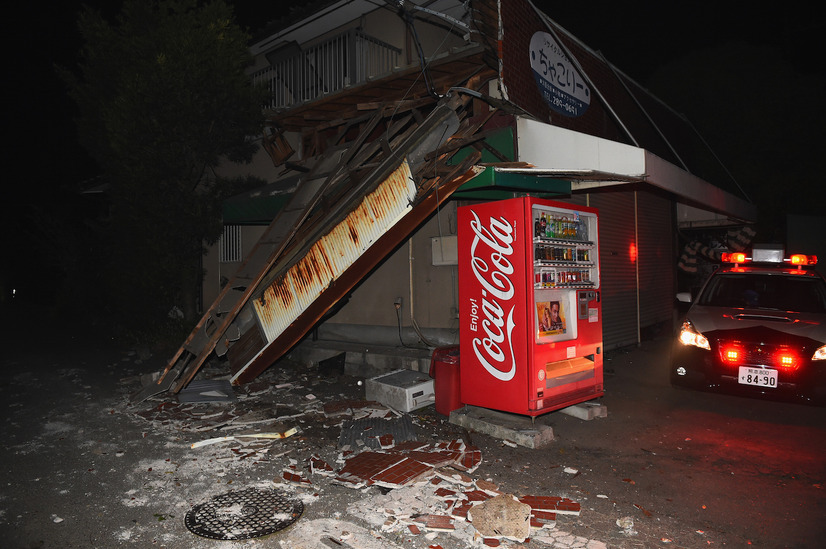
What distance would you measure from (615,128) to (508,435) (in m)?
8.34

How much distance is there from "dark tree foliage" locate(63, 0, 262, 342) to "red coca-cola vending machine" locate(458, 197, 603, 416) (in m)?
7.54

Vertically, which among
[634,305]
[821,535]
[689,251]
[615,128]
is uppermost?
[615,128]

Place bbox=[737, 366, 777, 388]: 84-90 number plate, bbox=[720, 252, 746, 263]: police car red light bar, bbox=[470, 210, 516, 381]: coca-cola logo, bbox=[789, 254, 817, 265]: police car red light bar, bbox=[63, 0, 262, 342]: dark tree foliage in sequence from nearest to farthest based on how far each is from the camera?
bbox=[470, 210, 516, 381]: coca-cola logo < bbox=[737, 366, 777, 388]: 84-90 number plate < bbox=[789, 254, 817, 265]: police car red light bar < bbox=[720, 252, 746, 263]: police car red light bar < bbox=[63, 0, 262, 342]: dark tree foliage

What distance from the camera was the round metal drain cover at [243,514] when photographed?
3.75 m

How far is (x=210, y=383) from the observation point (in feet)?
26.1

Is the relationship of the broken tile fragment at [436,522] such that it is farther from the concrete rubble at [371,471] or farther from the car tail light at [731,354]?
the car tail light at [731,354]

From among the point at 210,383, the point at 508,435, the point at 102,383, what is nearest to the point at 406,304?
the point at 210,383

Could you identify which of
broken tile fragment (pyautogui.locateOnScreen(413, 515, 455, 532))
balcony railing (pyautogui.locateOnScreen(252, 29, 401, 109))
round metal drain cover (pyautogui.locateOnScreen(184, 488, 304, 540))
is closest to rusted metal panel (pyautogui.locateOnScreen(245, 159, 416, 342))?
round metal drain cover (pyautogui.locateOnScreen(184, 488, 304, 540))

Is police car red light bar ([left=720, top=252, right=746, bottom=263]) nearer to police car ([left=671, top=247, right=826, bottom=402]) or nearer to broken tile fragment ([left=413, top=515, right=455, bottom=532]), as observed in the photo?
police car ([left=671, top=247, right=826, bottom=402])

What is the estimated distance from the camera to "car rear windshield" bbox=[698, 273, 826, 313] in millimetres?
6707

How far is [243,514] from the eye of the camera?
4008mm

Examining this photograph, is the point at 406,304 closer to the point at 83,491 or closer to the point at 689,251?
the point at 83,491

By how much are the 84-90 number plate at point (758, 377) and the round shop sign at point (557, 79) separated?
5.32 meters

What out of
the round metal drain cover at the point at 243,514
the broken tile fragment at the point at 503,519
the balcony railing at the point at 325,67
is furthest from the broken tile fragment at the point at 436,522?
the balcony railing at the point at 325,67
